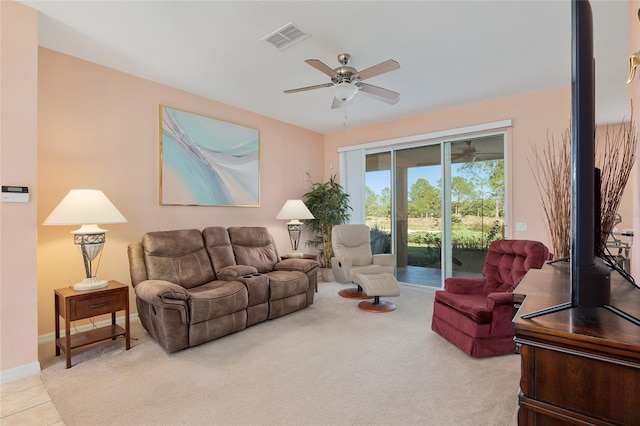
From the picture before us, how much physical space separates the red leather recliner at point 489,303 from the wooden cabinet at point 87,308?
9.41ft

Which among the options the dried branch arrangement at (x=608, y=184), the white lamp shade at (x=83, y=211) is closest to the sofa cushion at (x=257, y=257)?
the white lamp shade at (x=83, y=211)

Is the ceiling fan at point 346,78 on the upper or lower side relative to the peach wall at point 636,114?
upper

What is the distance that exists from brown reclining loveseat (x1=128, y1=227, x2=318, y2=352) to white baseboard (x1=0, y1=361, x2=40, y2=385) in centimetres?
80

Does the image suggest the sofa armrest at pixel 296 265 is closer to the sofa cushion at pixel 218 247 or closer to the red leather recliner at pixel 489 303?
the sofa cushion at pixel 218 247

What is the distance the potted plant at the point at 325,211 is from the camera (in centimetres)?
543

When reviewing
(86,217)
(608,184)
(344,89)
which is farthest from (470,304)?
(86,217)

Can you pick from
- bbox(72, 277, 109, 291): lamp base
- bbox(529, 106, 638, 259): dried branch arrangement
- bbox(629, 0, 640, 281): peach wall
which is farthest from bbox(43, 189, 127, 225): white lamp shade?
bbox(629, 0, 640, 281): peach wall

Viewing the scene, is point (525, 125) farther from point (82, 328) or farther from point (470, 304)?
point (82, 328)

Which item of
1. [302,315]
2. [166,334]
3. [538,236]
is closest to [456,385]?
[302,315]

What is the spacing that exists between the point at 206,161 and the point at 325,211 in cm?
216

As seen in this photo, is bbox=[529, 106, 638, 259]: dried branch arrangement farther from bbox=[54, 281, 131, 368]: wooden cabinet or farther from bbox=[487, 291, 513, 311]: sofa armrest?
bbox=[54, 281, 131, 368]: wooden cabinet

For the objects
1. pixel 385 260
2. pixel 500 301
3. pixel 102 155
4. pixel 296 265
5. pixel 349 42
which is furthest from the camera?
pixel 385 260

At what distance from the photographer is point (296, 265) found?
Result: 155 inches

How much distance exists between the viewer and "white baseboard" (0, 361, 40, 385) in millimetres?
2199
